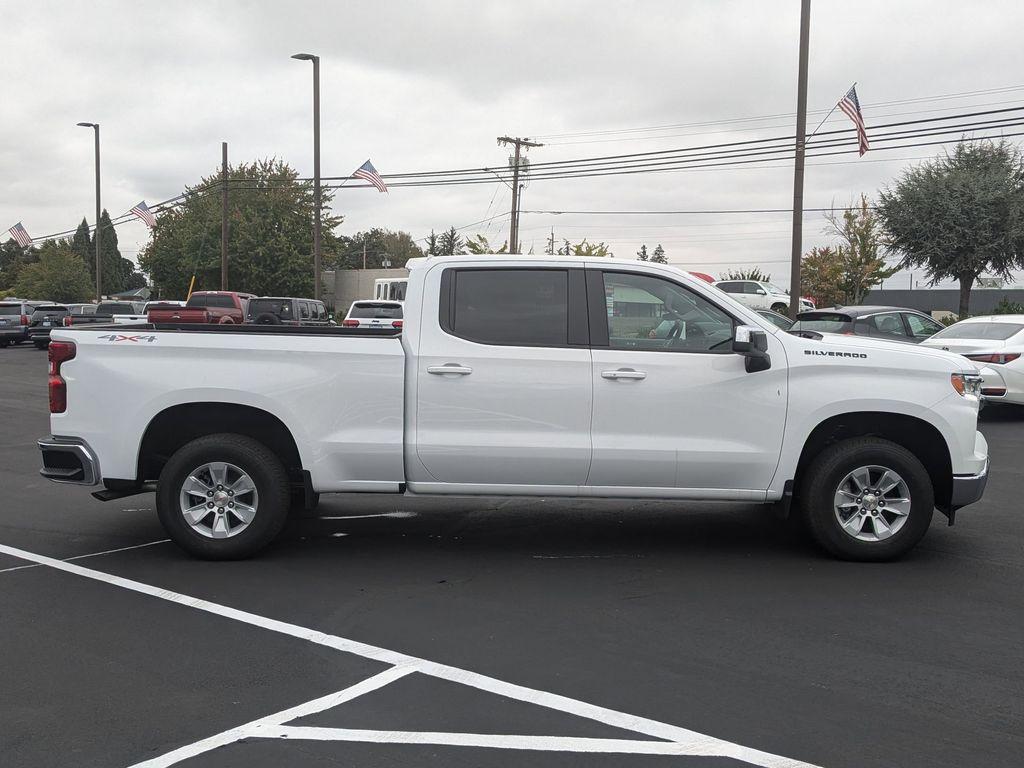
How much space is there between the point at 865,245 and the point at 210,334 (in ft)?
160

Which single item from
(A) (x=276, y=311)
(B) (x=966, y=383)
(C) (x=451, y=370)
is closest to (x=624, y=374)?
(C) (x=451, y=370)

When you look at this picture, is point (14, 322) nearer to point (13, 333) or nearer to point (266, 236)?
point (13, 333)

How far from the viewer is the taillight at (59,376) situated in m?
6.34

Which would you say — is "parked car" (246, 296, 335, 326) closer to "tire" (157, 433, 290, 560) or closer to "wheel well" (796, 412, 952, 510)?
"tire" (157, 433, 290, 560)

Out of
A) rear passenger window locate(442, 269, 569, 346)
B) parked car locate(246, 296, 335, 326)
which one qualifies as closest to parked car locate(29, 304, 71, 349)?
parked car locate(246, 296, 335, 326)

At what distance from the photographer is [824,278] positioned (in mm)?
→ 55938

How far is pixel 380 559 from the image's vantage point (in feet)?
21.4

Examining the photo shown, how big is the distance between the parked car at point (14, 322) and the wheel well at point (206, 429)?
32.0 meters

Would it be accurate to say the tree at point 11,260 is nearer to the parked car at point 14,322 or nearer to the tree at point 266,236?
the tree at point 266,236

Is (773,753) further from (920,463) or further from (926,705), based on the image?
(920,463)

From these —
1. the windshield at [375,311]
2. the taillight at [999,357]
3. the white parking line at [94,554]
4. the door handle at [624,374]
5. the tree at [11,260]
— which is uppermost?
the tree at [11,260]

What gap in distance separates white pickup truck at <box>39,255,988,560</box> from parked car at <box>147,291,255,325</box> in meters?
20.4

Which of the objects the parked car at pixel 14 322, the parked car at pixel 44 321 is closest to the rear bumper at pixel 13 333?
the parked car at pixel 14 322

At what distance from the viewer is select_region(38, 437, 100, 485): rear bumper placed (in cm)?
634
